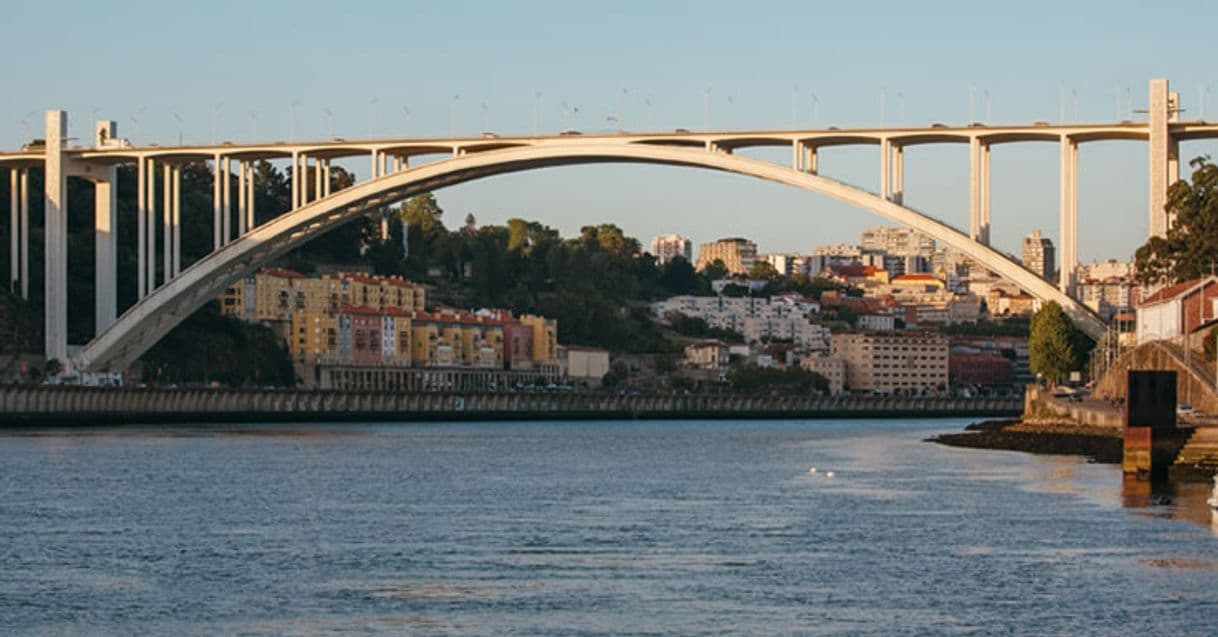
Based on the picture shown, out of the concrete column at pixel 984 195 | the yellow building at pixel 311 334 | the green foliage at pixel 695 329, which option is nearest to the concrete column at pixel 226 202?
the concrete column at pixel 984 195

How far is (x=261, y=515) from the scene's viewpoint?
40500 mm

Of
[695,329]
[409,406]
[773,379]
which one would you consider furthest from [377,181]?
[695,329]

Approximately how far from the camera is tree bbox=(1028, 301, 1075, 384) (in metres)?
82.2

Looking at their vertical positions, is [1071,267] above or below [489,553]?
above

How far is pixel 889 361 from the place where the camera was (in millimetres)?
179875

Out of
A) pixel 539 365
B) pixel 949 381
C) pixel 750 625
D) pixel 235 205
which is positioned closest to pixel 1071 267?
pixel 750 625

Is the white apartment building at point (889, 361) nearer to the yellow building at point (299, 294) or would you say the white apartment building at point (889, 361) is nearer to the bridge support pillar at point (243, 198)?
the yellow building at point (299, 294)

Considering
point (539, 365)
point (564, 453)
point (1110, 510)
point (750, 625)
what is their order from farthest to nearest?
1. point (539, 365)
2. point (564, 453)
3. point (1110, 510)
4. point (750, 625)

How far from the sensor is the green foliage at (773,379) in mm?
157375

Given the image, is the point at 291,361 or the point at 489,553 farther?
the point at 291,361

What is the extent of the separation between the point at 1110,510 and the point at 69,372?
52629 mm

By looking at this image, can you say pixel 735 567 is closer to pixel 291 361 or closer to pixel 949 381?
pixel 291 361

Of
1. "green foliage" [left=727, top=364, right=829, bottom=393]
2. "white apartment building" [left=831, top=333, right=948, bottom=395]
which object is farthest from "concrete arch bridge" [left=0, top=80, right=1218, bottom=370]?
"white apartment building" [left=831, top=333, right=948, bottom=395]

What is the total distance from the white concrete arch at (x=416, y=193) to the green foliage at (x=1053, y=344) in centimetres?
1242
